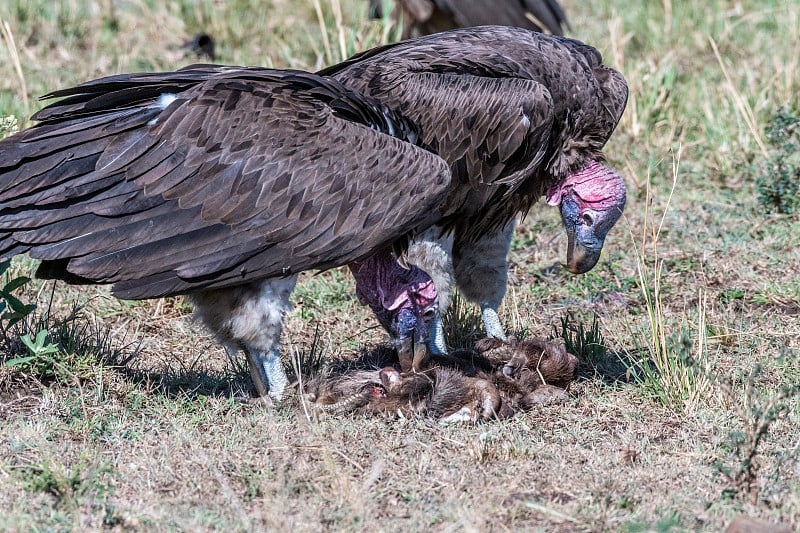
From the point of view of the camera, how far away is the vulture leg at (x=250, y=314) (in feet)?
14.7

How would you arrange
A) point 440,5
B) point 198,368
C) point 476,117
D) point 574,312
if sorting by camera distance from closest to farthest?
point 476,117
point 198,368
point 574,312
point 440,5

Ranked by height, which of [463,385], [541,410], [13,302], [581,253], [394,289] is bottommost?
[541,410]

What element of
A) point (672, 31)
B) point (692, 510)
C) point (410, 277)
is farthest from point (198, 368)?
point (672, 31)

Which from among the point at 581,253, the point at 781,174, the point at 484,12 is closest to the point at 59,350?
the point at 581,253

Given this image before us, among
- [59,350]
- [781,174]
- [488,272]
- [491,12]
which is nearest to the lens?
[59,350]

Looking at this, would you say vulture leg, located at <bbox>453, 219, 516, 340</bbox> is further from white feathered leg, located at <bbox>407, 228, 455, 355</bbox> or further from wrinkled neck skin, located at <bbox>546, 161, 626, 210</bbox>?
wrinkled neck skin, located at <bbox>546, 161, 626, 210</bbox>

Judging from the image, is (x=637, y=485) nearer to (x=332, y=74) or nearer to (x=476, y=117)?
(x=476, y=117)

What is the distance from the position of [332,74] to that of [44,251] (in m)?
1.64

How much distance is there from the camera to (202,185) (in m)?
4.32

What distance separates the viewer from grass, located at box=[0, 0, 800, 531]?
361cm

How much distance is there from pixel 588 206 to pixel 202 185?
5.68ft

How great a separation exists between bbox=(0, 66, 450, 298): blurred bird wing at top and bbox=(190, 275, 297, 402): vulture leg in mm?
162

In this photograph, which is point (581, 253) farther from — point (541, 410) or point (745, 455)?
point (745, 455)

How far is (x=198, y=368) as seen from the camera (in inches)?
201
